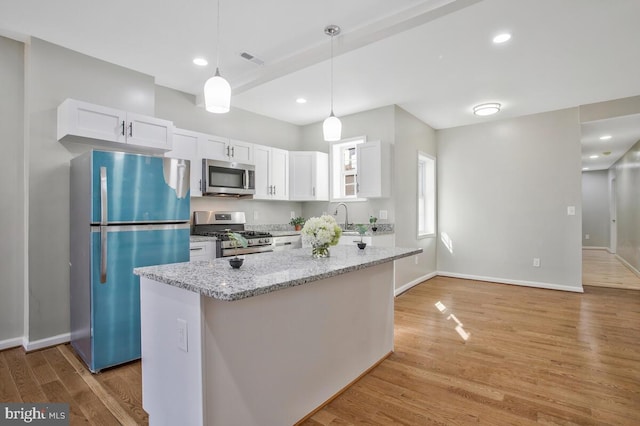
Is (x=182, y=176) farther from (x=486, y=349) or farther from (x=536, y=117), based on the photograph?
(x=536, y=117)

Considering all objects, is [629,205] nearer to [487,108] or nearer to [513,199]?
[513,199]

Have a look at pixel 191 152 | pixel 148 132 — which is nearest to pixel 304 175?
pixel 191 152

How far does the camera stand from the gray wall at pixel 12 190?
9.43 feet

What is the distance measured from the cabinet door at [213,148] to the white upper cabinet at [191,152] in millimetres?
52

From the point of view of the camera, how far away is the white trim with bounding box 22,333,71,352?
279 cm

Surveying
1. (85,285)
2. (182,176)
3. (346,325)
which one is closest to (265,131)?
(182,176)

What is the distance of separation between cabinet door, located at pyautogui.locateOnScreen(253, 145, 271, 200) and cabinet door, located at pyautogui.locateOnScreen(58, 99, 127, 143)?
175 centimetres

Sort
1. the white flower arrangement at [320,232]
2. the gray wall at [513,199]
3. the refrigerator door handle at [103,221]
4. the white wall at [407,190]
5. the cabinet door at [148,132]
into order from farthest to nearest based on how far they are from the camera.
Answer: the gray wall at [513,199]
the white wall at [407,190]
the cabinet door at [148,132]
the refrigerator door handle at [103,221]
the white flower arrangement at [320,232]

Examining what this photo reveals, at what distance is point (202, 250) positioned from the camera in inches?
137

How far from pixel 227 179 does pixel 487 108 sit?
3743 millimetres

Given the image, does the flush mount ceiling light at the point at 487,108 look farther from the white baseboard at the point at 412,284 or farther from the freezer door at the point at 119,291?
the freezer door at the point at 119,291

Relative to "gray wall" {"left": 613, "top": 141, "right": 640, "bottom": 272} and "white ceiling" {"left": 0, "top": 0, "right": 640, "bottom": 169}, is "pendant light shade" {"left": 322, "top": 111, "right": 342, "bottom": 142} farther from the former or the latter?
"gray wall" {"left": 613, "top": 141, "right": 640, "bottom": 272}

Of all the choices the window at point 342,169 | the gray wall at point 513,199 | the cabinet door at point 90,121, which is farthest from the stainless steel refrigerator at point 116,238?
the gray wall at point 513,199

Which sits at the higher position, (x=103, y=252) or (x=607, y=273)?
(x=103, y=252)
